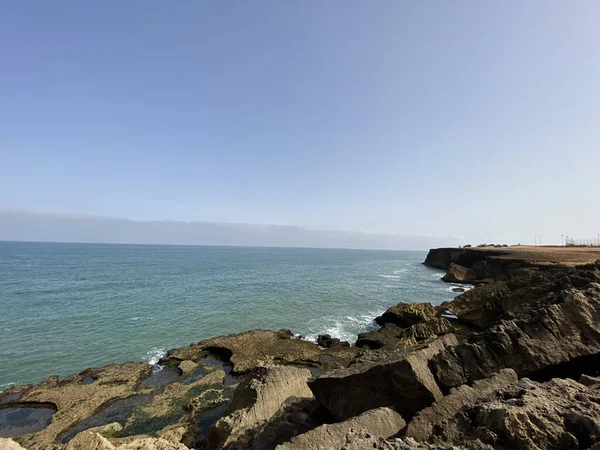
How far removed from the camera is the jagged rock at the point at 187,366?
20.3 metres

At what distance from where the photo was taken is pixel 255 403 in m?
11.4

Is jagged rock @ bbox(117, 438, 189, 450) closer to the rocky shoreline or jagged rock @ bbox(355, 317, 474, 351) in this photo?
the rocky shoreline

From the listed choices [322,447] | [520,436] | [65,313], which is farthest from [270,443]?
[65,313]

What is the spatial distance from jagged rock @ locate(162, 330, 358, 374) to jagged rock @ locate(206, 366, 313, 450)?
7.39 m

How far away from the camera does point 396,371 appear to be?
959 cm

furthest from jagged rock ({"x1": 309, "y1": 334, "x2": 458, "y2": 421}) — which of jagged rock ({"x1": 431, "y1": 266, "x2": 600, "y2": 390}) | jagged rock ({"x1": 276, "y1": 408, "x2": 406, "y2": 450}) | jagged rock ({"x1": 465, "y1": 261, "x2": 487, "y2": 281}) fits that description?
jagged rock ({"x1": 465, "y1": 261, "x2": 487, "y2": 281})

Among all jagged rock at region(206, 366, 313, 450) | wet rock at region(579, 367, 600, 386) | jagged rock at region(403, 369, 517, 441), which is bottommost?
→ jagged rock at region(206, 366, 313, 450)

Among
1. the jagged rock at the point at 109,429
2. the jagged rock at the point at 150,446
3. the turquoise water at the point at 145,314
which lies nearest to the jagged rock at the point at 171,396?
the jagged rock at the point at 109,429

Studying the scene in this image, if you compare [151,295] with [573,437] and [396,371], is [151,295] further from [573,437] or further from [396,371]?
[573,437]

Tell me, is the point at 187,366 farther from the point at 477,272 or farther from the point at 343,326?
the point at 477,272

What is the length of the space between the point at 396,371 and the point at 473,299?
1090 inches

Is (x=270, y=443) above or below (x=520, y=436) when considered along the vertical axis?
below

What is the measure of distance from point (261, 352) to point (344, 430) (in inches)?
644

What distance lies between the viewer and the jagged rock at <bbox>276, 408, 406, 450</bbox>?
7047 mm
